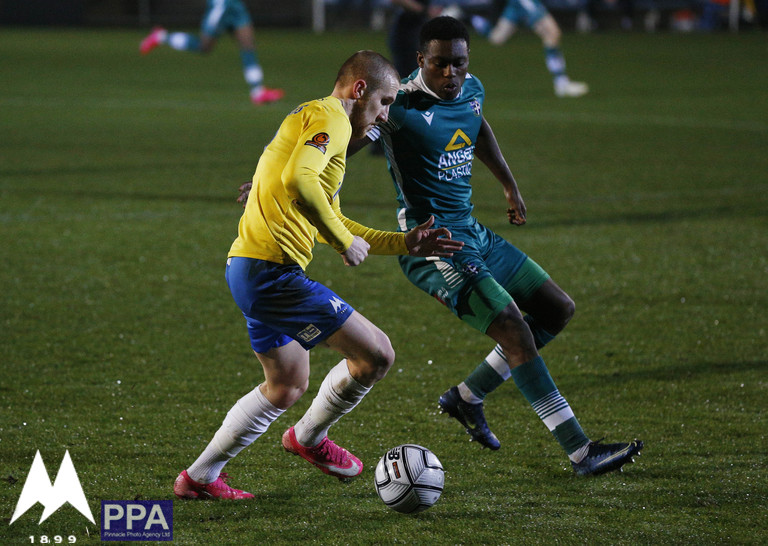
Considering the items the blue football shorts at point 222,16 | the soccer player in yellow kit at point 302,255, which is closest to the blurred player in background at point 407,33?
the blue football shorts at point 222,16

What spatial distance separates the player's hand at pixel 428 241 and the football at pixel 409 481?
72 centimetres

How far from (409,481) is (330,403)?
1.47 feet

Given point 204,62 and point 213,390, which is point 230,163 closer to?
point 213,390

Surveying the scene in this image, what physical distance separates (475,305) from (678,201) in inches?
244

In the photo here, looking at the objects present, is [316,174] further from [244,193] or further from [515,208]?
[515,208]

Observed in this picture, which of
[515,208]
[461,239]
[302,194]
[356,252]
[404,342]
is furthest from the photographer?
[404,342]

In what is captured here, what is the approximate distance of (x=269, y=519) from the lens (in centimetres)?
350

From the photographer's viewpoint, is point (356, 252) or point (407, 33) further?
point (407, 33)

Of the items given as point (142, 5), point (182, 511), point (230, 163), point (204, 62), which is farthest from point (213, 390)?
point (142, 5)

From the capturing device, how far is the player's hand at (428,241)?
3510 mm

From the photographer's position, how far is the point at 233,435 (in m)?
3.61

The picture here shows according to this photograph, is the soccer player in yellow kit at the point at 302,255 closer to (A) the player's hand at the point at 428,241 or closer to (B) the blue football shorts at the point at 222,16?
(A) the player's hand at the point at 428,241

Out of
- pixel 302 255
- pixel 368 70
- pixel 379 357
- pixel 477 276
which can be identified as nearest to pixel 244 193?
pixel 302 255

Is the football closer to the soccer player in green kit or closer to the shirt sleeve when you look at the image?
the soccer player in green kit
